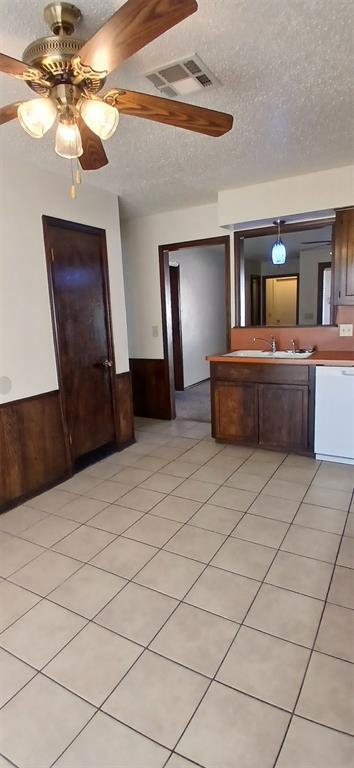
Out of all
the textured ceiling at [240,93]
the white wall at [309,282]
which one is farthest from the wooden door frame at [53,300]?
the white wall at [309,282]

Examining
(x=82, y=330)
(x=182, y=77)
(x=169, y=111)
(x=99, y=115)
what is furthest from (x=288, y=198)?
(x=99, y=115)

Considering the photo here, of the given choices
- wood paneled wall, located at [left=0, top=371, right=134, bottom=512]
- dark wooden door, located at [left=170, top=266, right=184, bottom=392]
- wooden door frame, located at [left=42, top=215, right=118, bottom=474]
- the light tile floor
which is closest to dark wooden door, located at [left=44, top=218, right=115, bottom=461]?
wooden door frame, located at [left=42, top=215, right=118, bottom=474]

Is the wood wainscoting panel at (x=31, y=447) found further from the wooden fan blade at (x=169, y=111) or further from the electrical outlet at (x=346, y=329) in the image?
the electrical outlet at (x=346, y=329)

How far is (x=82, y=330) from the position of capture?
337 cm

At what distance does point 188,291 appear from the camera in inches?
251

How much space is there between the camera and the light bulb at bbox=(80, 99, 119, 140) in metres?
1.50

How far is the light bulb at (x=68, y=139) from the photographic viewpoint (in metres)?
1.58

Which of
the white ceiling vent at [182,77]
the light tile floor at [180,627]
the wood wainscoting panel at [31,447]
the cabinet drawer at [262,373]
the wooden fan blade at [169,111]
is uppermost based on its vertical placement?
the white ceiling vent at [182,77]

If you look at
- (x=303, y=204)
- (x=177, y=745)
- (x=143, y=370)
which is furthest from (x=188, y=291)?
(x=177, y=745)

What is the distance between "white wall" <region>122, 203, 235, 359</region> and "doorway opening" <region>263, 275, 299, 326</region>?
1.28m

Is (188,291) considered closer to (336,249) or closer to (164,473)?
(336,249)

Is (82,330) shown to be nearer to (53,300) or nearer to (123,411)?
(53,300)

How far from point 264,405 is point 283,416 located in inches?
7.5

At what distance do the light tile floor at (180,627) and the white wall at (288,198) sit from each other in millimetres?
2270
